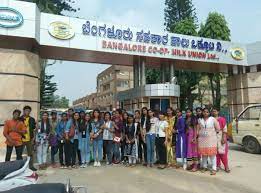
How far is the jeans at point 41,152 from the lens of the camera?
9508 mm

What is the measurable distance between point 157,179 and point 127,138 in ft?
7.51

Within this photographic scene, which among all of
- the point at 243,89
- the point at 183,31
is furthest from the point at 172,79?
the point at 183,31

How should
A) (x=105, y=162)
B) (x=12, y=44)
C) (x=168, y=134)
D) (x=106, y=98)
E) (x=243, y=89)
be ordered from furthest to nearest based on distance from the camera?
1. (x=106, y=98)
2. (x=243, y=89)
3. (x=12, y=44)
4. (x=105, y=162)
5. (x=168, y=134)

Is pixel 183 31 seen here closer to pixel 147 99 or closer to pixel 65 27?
pixel 147 99

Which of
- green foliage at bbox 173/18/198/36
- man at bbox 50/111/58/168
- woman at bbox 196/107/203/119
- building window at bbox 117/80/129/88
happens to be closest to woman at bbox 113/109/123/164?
man at bbox 50/111/58/168

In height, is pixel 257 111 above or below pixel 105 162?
above

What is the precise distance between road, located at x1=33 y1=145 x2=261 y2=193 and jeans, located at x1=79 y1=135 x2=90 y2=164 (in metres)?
0.32

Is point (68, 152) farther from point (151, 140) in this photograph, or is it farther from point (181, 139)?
point (181, 139)

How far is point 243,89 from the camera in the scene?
2144 cm

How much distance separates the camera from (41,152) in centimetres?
952

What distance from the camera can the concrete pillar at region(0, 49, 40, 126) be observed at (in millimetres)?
13125

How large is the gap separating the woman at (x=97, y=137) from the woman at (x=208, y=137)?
286cm

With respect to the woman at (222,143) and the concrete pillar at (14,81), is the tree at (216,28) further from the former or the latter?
the woman at (222,143)

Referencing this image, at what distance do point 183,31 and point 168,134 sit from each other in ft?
75.3
